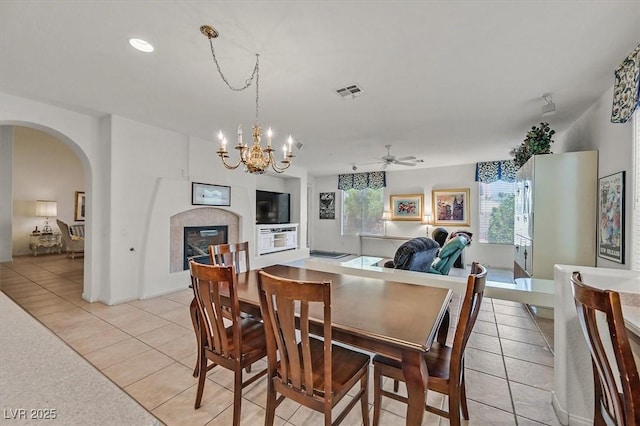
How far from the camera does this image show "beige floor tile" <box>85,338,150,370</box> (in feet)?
7.88

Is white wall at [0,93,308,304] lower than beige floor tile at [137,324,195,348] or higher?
higher

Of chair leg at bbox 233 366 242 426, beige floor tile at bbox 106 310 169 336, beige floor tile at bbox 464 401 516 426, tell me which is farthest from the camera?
beige floor tile at bbox 106 310 169 336

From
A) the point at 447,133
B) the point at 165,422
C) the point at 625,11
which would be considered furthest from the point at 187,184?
the point at 625,11

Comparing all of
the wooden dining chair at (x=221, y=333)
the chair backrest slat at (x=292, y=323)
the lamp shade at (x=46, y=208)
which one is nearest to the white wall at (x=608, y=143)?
the chair backrest slat at (x=292, y=323)

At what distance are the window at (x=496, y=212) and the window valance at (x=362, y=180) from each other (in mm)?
2544

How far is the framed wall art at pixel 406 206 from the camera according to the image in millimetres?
7598

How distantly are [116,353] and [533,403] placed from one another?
11.4ft

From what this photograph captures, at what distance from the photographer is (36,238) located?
7.17 meters

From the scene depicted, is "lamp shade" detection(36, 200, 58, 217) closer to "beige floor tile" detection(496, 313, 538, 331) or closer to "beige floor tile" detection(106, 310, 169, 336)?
"beige floor tile" detection(106, 310, 169, 336)

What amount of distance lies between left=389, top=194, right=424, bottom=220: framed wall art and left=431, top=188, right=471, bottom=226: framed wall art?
1.29 feet

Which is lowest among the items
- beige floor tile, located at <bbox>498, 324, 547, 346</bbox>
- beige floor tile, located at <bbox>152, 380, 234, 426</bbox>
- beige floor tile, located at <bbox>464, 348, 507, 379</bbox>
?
beige floor tile, located at <bbox>152, 380, 234, 426</bbox>

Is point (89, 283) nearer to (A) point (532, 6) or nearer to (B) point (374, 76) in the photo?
(B) point (374, 76)

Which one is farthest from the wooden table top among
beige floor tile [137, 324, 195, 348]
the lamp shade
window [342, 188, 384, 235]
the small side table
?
the small side table

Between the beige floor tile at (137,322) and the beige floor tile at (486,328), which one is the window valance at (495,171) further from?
the beige floor tile at (137,322)
